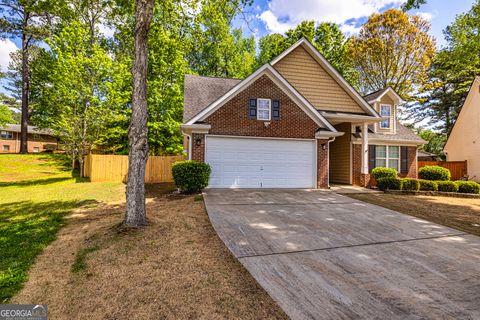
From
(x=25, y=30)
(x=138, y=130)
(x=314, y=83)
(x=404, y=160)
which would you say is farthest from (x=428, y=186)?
(x=25, y=30)

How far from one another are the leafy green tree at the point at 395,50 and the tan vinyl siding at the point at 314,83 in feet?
42.5

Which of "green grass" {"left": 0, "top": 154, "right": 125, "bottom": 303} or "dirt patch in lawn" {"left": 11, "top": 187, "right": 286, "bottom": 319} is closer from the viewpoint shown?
"dirt patch in lawn" {"left": 11, "top": 187, "right": 286, "bottom": 319}

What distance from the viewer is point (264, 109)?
1150 centimetres

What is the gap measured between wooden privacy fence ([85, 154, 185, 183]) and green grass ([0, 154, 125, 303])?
1.95m

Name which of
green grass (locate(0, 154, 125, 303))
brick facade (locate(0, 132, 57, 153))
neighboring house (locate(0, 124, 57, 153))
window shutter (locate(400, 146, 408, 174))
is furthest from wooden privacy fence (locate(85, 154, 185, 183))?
brick facade (locate(0, 132, 57, 153))

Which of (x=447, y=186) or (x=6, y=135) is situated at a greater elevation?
(x=6, y=135)

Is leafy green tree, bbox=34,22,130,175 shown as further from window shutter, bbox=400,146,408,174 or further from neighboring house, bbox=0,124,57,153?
neighboring house, bbox=0,124,57,153

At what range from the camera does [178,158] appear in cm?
1667

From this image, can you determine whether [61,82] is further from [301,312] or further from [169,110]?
[301,312]

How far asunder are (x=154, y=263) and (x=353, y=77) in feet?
94.6

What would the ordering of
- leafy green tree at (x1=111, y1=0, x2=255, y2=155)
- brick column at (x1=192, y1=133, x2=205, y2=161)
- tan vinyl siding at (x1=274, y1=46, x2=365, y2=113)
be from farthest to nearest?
leafy green tree at (x1=111, y1=0, x2=255, y2=155) < tan vinyl siding at (x1=274, y1=46, x2=365, y2=113) < brick column at (x1=192, y1=133, x2=205, y2=161)

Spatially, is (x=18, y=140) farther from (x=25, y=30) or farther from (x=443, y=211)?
(x=443, y=211)

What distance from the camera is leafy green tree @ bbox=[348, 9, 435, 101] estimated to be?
2169 centimetres

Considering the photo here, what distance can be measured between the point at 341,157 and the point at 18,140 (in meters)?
45.7
